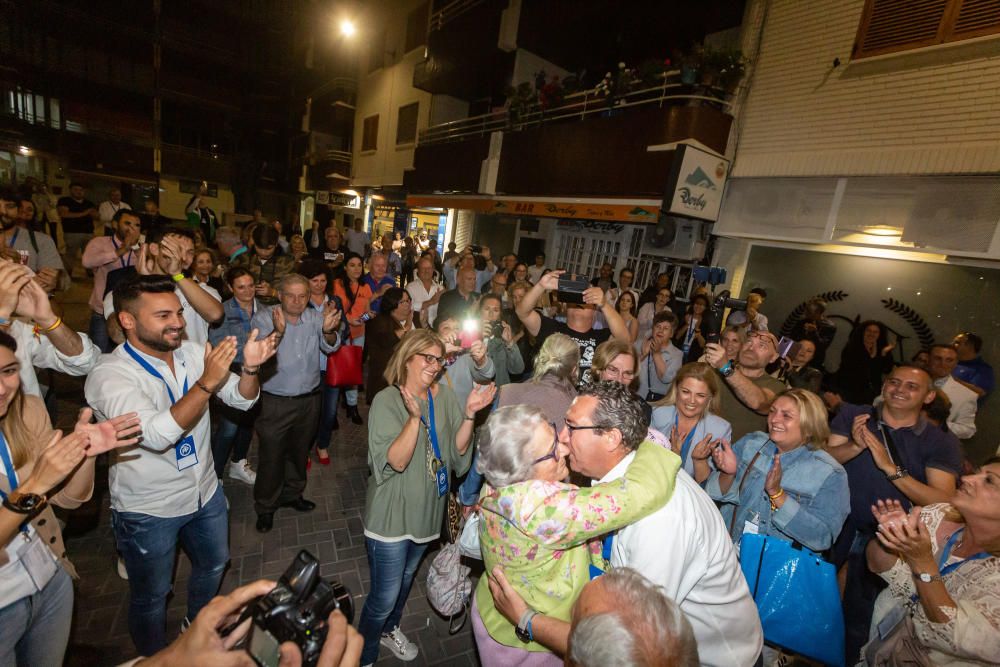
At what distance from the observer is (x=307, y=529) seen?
12.7 feet

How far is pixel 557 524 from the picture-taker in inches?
61.6

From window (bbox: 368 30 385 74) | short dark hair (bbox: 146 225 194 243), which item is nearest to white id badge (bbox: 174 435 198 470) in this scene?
short dark hair (bbox: 146 225 194 243)

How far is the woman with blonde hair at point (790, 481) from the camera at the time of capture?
260 centimetres

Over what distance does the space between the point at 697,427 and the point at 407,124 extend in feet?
62.0

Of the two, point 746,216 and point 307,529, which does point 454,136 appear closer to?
point 746,216

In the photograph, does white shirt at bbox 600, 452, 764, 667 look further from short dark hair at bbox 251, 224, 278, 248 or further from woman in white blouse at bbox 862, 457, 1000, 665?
short dark hair at bbox 251, 224, 278, 248

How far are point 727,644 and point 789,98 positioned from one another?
30.8ft

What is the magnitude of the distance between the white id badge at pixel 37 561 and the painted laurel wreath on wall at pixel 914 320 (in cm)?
1021

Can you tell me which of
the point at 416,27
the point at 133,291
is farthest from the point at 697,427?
the point at 416,27

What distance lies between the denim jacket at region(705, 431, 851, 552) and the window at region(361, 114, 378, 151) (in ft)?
71.5

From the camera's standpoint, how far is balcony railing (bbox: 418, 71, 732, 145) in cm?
826

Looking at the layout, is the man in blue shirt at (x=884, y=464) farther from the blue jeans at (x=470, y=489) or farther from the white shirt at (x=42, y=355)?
the white shirt at (x=42, y=355)

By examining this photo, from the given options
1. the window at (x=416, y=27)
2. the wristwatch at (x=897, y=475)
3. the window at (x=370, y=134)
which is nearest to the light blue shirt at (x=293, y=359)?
the wristwatch at (x=897, y=475)

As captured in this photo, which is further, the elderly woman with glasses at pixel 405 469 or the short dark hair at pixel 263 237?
the short dark hair at pixel 263 237
